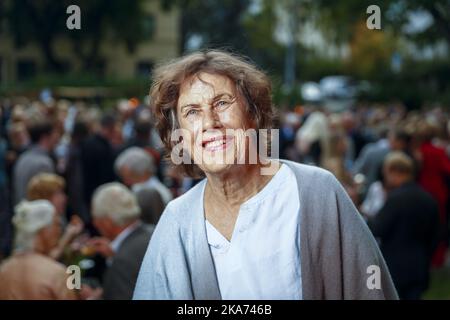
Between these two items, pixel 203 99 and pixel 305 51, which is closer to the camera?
pixel 203 99

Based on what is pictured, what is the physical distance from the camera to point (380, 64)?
1722 inches

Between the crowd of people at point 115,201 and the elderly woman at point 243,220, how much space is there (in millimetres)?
365

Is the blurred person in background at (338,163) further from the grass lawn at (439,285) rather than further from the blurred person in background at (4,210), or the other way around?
the blurred person in background at (4,210)

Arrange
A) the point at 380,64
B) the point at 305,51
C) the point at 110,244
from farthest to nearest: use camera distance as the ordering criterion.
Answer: the point at 305,51 < the point at 380,64 < the point at 110,244

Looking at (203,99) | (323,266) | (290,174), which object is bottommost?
(323,266)

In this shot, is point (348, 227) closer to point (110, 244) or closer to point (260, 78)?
point (260, 78)

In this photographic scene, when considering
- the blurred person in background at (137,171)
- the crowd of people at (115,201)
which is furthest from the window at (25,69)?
the blurred person in background at (137,171)

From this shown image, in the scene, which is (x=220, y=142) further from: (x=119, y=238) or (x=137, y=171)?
(x=137, y=171)

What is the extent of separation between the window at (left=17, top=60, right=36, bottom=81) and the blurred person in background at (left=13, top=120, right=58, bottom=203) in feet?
113

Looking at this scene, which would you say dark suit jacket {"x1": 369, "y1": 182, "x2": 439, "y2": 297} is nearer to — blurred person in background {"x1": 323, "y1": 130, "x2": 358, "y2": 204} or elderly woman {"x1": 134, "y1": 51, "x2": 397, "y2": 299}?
blurred person in background {"x1": 323, "y1": 130, "x2": 358, "y2": 204}

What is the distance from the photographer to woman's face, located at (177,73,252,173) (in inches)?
93.5

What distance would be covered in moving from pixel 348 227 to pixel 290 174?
0.73 feet

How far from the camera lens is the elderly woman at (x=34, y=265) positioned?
383 cm
